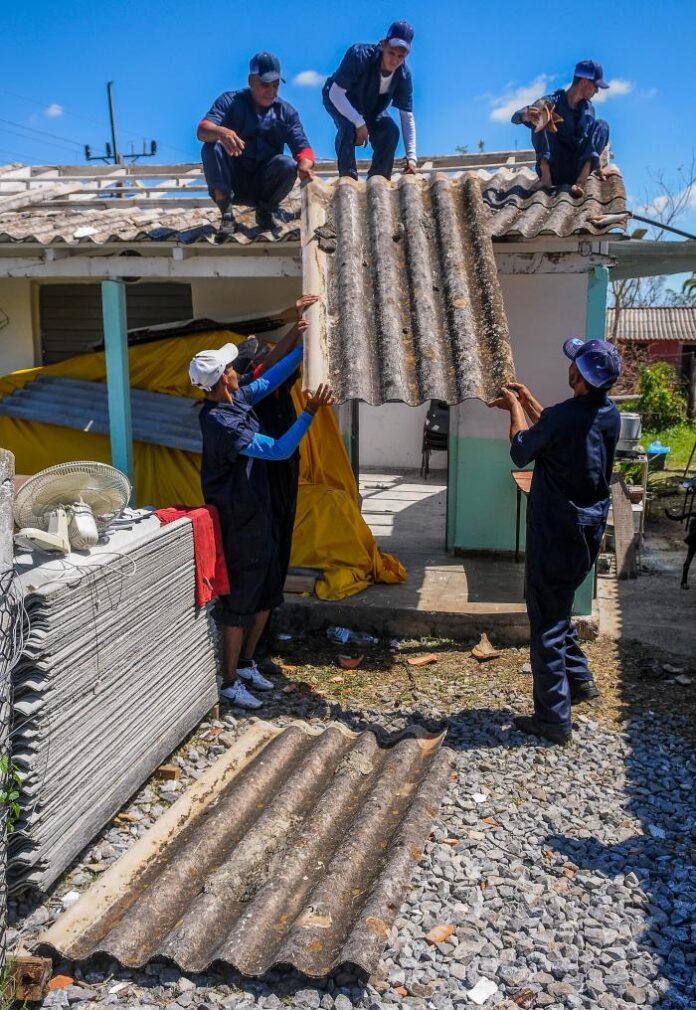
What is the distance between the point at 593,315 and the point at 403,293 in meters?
1.76

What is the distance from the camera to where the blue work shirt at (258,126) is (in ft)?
23.0

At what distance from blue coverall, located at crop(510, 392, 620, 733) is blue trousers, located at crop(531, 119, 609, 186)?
3.35 m

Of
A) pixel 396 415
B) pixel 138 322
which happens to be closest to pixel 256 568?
pixel 138 322

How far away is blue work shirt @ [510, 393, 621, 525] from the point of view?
4.73 m

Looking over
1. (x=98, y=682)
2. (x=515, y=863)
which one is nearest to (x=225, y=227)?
(x=98, y=682)

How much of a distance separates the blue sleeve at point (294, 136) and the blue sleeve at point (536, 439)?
355cm

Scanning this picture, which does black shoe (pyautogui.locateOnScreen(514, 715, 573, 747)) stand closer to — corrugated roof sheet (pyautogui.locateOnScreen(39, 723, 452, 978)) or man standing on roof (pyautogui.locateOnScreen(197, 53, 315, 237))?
corrugated roof sheet (pyautogui.locateOnScreen(39, 723, 452, 978))

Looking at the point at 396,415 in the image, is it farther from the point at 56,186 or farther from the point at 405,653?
the point at 405,653

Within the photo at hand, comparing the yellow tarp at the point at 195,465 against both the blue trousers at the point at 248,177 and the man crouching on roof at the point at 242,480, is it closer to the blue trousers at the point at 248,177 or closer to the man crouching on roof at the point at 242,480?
the blue trousers at the point at 248,177

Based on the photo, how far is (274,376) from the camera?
18.0 feet

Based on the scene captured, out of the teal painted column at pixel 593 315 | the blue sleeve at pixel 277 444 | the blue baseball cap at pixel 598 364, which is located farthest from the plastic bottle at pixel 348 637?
the blue baseball cap at pixel 598 364

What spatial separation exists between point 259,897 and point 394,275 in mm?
3952

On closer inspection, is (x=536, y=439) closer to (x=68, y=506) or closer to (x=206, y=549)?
(x=206, y=549)

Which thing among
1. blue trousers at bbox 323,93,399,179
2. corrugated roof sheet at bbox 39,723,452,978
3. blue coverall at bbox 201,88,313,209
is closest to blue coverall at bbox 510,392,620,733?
corrugated roof sheet at bbox 39,723,452,978
